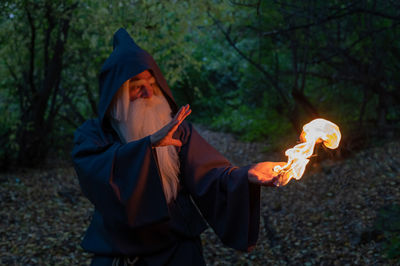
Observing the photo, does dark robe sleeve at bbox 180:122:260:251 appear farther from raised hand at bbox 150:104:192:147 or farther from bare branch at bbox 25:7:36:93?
bare branch at bbox 25:7:36:93

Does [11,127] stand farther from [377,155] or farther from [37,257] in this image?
[377,155]

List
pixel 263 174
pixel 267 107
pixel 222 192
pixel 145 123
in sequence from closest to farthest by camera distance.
A: pixel 263 174 < pixel 222 192 < pixel 145 123 < pixel 267 107

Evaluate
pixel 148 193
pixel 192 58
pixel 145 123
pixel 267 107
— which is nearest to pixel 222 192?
pixel 148 193

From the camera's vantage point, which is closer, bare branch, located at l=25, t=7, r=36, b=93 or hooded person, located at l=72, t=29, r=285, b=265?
hooded person, located at l=72, t=29, r=285, b=265

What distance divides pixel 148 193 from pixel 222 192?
0.50 metres

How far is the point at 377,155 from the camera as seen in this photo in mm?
7234

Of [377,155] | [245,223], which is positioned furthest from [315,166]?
[245,223]

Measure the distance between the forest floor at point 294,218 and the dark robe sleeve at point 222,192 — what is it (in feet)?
8.16

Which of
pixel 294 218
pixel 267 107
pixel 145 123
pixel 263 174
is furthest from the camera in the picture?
pixel 267 107

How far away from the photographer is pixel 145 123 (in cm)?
273

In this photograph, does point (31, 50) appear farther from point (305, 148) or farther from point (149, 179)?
point (305, 148)

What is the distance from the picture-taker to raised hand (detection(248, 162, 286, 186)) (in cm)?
221

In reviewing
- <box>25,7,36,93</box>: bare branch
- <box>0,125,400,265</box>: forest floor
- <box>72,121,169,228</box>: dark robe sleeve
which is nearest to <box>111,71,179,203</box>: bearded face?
<box>72,121,169,228</box>: dark robe sleeve

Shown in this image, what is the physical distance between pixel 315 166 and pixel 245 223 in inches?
226
